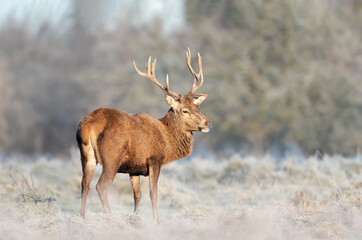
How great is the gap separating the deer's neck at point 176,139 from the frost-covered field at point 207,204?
86cm

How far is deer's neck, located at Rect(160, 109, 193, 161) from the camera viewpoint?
Result: 30.6ft

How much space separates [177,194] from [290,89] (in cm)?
1552

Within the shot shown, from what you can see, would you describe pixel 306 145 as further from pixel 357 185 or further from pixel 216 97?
pixel 357 185

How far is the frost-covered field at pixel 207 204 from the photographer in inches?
279

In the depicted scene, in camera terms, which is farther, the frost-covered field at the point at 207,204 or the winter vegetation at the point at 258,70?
the winter vegetation at the point at 258,70

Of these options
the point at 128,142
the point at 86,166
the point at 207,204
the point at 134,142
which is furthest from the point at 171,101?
the point at 207,204

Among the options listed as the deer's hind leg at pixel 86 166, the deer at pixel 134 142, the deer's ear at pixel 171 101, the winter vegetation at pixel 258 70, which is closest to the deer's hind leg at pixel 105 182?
the deer at pixel 134 142

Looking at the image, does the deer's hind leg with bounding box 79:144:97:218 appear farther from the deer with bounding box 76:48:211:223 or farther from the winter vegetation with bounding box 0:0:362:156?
the winter vegetation with bounding box 0:0:362:156

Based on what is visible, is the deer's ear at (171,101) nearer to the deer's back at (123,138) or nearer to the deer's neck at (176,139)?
the deer's neck at (176,139)

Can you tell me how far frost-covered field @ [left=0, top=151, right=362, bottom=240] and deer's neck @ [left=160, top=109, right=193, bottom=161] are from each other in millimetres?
862

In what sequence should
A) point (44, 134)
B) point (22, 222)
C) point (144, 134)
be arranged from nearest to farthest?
point (22, 222) → point (144, 134) → point (44, 134)

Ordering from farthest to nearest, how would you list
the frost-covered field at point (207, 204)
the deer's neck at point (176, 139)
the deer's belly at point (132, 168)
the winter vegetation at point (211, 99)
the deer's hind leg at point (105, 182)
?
1. the winter vegetation at point (211, 99)
2. the deer's neck at point (176, 139)
3. the deer's belly at point (132, 168)
4. the deer's hind leg at point (105, 182)
5. the frost-covered field at point (207, 204)

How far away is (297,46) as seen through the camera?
1101 inches

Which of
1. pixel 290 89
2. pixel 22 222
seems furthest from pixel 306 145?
pixel 22 222
